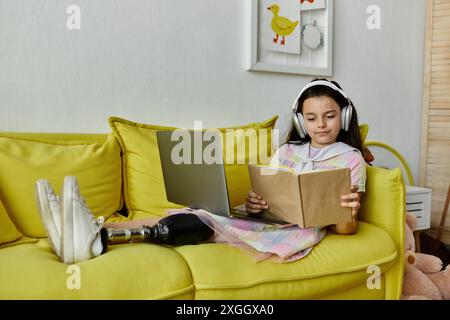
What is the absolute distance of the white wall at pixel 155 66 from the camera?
73.7 inches

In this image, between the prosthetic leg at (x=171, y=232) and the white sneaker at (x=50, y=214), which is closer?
the white sneaker at (x=50, y=214)

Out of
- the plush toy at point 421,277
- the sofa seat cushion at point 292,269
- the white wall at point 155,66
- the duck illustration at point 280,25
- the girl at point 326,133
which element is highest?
the duck illustration at point 280,25

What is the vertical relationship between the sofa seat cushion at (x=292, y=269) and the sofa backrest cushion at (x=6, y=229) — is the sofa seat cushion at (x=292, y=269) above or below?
below

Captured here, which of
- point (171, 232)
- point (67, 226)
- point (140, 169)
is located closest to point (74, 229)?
point (67, 226)

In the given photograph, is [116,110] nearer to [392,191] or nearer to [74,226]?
[74,226]

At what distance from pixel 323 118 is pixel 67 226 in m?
0.95

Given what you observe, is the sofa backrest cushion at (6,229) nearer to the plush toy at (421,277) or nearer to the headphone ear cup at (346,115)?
the headphone ear cup at (346,115)

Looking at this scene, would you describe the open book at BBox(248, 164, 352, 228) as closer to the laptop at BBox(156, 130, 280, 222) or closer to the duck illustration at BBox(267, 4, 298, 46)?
the laptop at BBox(156, 130, 280, 222)

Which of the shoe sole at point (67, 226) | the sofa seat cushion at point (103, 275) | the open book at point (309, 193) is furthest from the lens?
the open book at point (309, 193)

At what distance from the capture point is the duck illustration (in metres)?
2.40

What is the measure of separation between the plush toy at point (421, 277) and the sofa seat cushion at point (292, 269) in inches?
8.4

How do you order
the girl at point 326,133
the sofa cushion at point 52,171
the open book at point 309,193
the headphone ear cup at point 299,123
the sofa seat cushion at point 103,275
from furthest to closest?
1. the headphone ear cup at point 299,123
2. the girl at point 326,133
3. the sofa cushion at point 52,171
4. the open book at point 309,193
5. the sofa seat cushion at point 103,275

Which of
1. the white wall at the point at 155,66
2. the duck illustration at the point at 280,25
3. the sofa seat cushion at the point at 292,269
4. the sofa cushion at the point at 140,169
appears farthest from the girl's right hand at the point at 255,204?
the duck illustration at the point at 280,25
